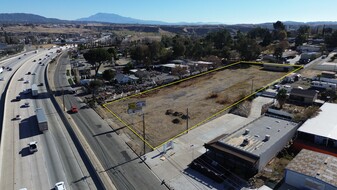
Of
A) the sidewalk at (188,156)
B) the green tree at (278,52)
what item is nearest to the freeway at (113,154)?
the sidewalk at (188,156)

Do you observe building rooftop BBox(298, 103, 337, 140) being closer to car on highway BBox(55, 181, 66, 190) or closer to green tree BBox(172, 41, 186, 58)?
car on highway BBox(55, 181, 66, 190)

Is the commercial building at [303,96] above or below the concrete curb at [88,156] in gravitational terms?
above

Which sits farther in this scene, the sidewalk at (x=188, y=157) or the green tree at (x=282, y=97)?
the green tree at (x=282, y=97)

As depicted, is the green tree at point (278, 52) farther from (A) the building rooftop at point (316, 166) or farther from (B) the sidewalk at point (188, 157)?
(A) the building rooftop at point (316, 166)

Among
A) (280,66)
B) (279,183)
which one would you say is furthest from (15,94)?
(280,66)

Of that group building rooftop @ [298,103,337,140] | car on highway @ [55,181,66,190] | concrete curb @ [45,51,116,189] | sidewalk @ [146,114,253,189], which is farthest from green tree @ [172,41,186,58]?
car on highway @ [55,181,66,190]
